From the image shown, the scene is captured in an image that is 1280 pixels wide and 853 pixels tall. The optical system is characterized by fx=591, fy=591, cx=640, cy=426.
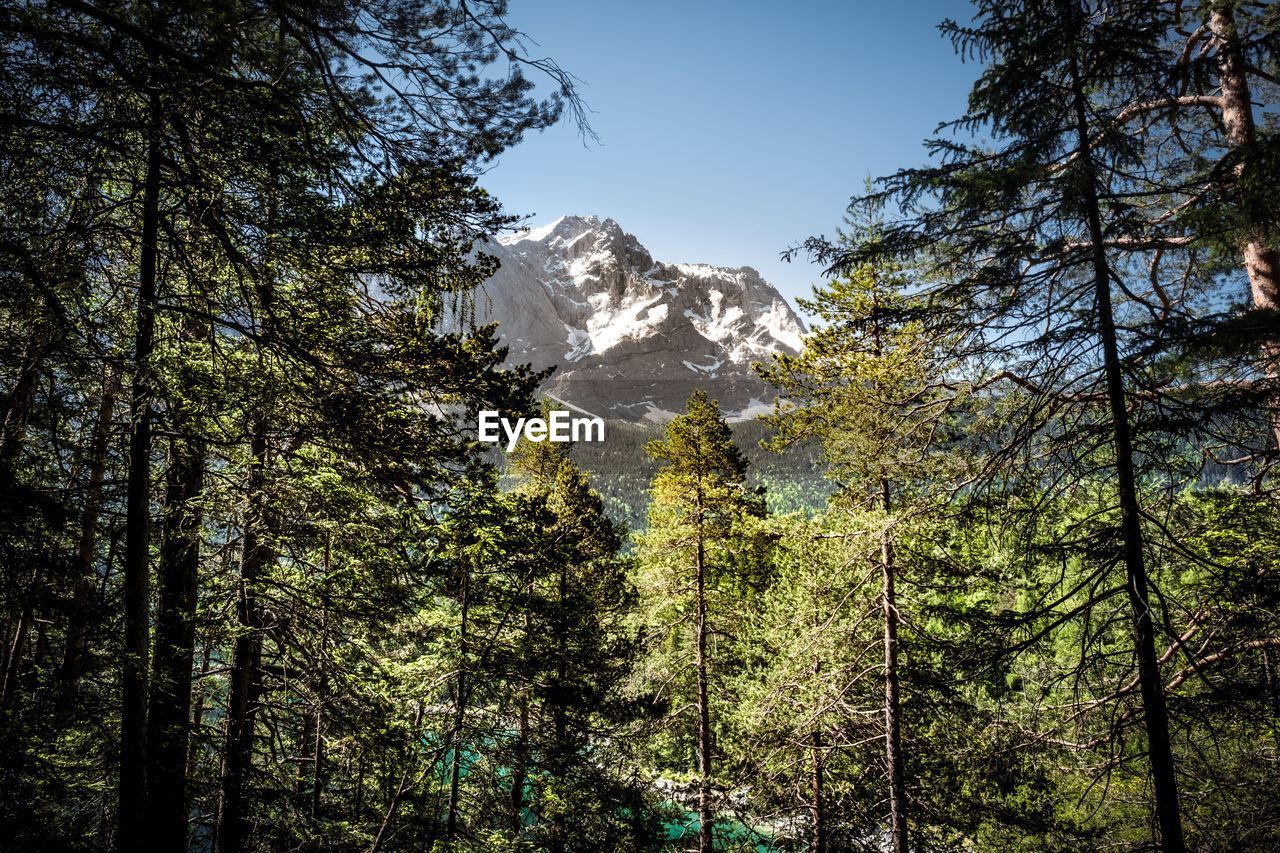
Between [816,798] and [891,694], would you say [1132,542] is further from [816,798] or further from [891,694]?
[816,798]

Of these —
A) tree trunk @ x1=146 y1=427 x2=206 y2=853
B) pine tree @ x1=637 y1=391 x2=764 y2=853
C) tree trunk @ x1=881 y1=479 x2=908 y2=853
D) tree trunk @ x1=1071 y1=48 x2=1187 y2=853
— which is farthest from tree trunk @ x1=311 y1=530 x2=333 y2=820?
pine tree @ x1=637 y1=391 x2=764 y2=853

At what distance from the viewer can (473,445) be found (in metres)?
7.04

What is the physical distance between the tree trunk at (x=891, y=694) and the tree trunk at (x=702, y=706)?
3078 mm

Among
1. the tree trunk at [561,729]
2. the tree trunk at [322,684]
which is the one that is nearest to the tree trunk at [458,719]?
the tree trunk at [561,729]

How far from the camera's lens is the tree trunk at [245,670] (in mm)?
5504

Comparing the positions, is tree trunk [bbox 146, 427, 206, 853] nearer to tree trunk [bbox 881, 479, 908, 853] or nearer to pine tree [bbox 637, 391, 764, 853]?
tree trunk [bbox 881, 479, 908, 853]

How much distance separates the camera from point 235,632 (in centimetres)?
579

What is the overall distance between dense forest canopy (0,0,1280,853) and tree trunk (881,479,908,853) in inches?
2.9

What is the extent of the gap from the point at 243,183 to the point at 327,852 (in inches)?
207

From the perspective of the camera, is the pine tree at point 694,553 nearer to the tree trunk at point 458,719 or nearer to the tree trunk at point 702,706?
the tree trunk at point 702,706

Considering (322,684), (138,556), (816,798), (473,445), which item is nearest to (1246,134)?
(473,445)

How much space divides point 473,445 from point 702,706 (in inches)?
315

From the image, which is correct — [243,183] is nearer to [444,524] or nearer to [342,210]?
[342,210]

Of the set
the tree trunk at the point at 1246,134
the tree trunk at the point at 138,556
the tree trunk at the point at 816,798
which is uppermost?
the tree trunk at the point at 1246,134
